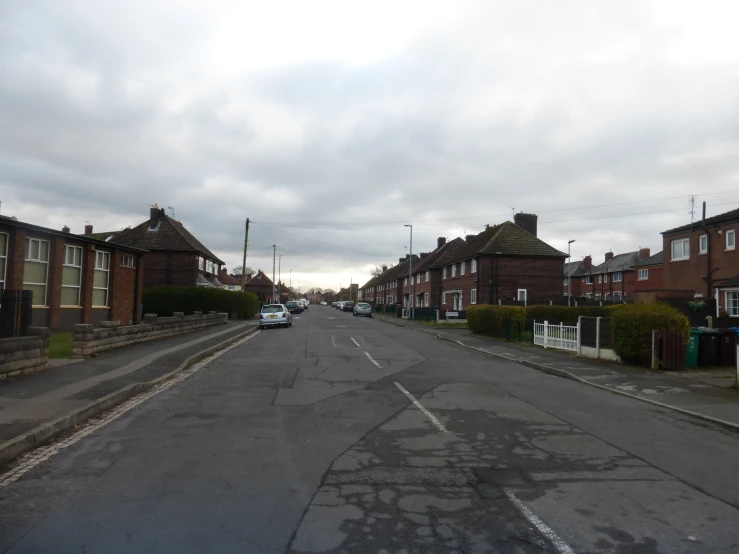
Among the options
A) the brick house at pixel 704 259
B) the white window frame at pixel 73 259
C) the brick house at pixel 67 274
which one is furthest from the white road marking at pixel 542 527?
the brick house at pixel 704 259

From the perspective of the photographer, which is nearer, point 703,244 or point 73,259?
point 73,259

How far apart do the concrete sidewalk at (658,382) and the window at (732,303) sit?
1482 cm

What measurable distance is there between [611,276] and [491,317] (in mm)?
43619

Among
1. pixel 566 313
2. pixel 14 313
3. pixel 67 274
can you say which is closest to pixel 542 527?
pixel 14 313

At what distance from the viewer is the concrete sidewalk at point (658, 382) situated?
9281mm

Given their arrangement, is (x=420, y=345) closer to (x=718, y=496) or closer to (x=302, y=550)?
(x=718, y=496)

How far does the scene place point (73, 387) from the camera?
9.59m

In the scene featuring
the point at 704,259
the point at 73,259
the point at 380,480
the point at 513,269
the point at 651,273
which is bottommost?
the point at 380,480

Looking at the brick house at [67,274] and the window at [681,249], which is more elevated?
the window at [681,249]

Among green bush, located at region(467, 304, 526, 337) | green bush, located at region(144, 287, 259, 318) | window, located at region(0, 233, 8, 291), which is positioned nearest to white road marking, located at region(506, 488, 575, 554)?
window, located at region(0, 233, 8, 291)

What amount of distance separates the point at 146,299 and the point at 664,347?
110 ft

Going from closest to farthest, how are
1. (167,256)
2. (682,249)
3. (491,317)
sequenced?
1. (491,317)
2. (682,249)
3. (167,256)

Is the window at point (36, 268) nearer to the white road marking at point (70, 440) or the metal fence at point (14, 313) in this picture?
the metal fence at point (14, 313)

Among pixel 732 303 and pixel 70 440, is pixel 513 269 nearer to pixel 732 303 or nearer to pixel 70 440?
pixel 732 303
